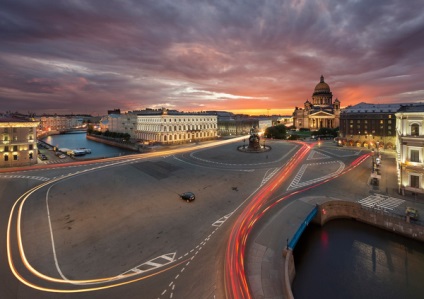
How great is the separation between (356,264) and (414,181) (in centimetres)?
2530

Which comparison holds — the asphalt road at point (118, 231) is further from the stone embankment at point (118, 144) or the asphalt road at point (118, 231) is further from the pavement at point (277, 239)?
the stone embankment at point (118, 144)

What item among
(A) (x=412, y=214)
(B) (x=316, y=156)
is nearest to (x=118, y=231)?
(A) (x=412, y=214)

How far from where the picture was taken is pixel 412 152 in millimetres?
40531

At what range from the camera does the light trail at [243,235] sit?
19.7 metres

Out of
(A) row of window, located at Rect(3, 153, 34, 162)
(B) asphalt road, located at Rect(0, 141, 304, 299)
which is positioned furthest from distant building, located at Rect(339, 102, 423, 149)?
(A) row of window, located at Rect(3, 153, 34, 162)

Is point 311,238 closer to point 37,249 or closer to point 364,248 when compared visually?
point 364,248

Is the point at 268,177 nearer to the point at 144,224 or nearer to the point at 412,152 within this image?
the point at 412,152

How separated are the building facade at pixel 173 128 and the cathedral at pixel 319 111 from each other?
94323 millimetres

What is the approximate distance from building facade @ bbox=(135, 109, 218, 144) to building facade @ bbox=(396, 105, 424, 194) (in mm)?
99455

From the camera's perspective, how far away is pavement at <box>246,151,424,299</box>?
20.0 meters

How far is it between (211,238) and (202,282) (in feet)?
24.6

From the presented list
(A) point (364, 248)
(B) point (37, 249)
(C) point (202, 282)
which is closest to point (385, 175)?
(A) point (364, 248)

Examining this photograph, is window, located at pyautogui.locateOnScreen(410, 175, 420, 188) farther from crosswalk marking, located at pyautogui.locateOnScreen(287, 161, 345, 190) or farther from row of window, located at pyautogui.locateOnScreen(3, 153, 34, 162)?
row of window, located at pyautogui.locateOnScreen(3, 153, 34, 162)

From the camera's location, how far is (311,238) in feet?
109
